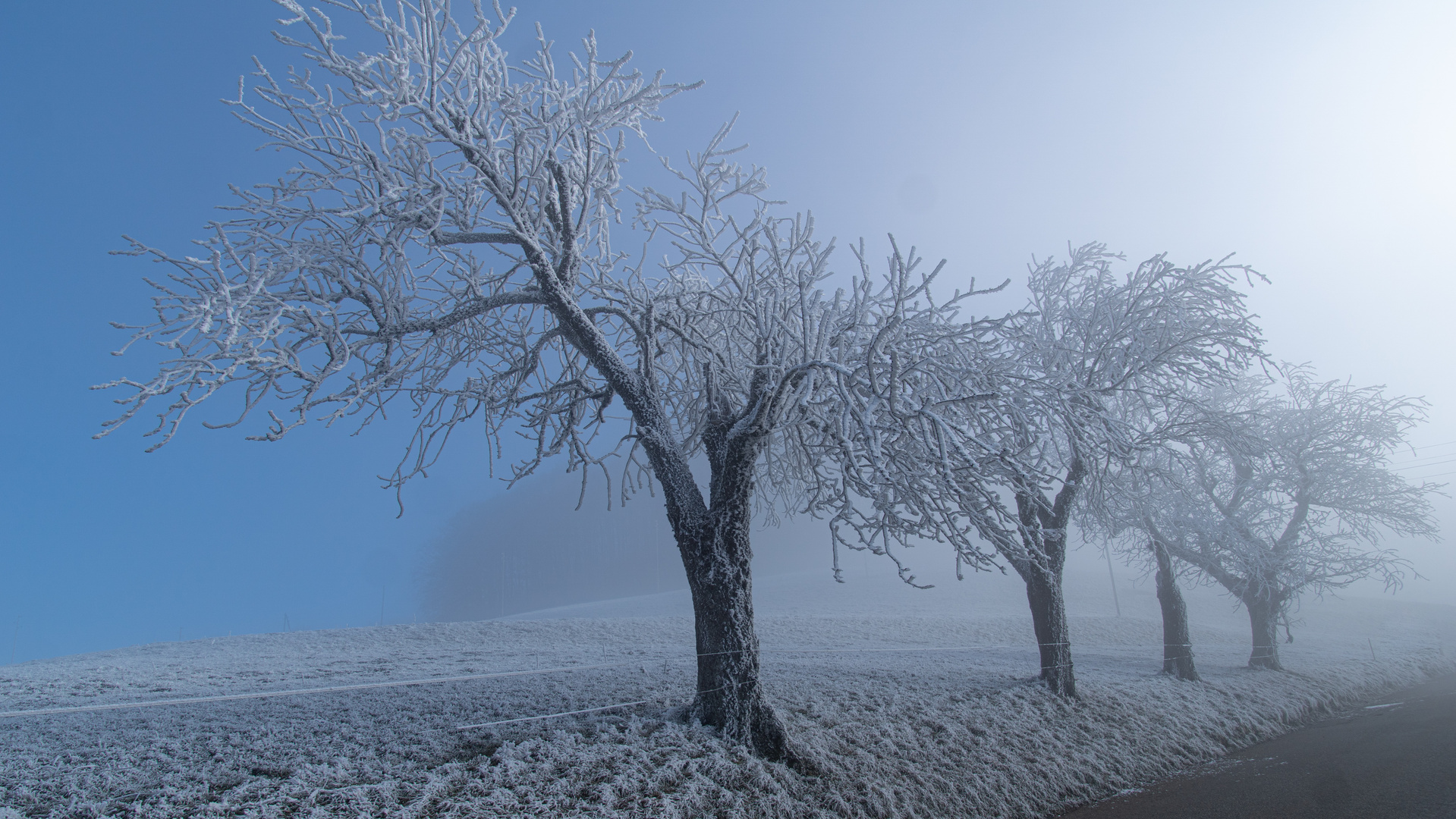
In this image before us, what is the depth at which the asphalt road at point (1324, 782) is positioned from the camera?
523 cm

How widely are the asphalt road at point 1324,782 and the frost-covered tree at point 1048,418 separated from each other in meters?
2.19

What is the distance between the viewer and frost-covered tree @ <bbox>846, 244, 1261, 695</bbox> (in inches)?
191

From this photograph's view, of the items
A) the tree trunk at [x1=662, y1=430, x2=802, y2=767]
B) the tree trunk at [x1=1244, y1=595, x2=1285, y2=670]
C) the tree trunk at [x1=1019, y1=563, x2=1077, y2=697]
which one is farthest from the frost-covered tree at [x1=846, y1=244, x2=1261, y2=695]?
the tree trunk at [x1=1244, y1=595, x2=1285, y2=670]

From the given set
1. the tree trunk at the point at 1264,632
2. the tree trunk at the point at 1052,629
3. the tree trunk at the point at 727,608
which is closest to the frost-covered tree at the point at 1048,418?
the tree trunk at the point at 1052,629

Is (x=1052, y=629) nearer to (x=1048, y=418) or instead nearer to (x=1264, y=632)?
(x=1048, y=418)

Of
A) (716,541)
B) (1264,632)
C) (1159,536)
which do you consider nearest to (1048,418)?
(716,541)

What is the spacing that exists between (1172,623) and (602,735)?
1214cm

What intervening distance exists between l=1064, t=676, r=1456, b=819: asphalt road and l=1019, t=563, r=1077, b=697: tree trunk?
1713 mm

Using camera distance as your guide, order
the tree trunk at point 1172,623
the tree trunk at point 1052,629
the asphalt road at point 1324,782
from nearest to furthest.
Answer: the asphalt road at point 1324,782
the tree trunk at point 1052,629
the tree trunk at point 1172,623

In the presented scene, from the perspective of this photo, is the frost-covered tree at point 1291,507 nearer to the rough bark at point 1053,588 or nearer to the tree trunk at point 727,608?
the rough bark at point 1053,588

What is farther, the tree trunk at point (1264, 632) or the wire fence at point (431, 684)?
the tree trunk at point (1264, 632)

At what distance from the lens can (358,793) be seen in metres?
3.88

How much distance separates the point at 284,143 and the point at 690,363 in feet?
16.2

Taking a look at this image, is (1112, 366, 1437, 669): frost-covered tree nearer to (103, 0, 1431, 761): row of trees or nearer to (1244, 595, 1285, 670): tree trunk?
(1244, 595, 1285, 670): tree trunk
